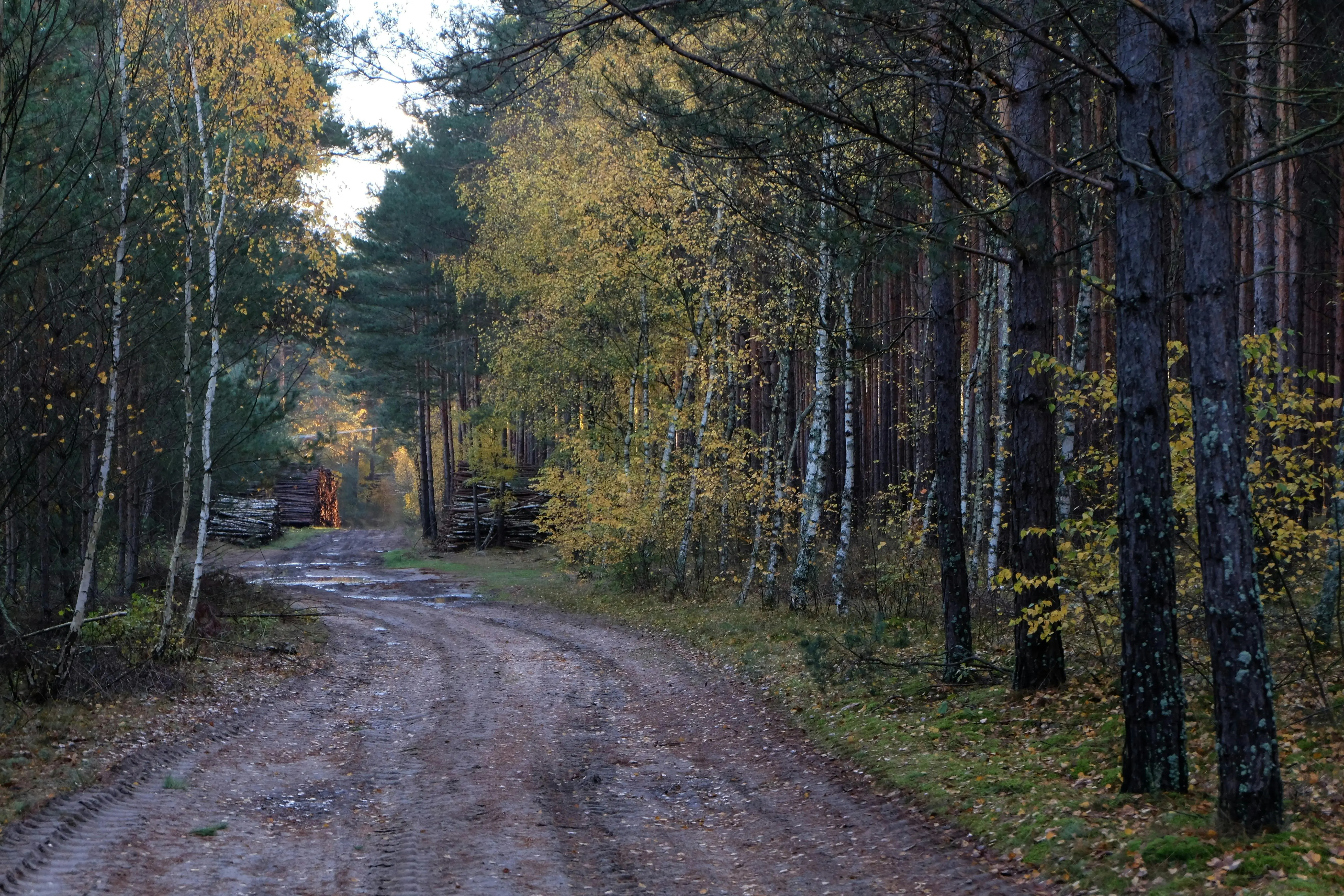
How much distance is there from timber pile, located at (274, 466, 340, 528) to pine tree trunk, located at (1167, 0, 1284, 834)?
44419mm

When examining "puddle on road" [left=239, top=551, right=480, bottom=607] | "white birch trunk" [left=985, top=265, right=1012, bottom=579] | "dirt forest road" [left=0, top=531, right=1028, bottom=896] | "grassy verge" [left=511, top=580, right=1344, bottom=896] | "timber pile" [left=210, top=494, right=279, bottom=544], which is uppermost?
"white birch trunk" [left=985, top=265, right=1012, bottom=579]

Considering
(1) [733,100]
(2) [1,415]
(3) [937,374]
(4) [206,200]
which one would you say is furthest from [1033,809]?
(4) [206,200]

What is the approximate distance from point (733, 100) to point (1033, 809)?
5.93m

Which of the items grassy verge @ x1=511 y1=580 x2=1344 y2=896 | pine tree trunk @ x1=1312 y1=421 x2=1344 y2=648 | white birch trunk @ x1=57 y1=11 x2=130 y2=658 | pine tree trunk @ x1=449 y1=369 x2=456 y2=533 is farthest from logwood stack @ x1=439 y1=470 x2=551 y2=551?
pine tree trunk @ x1=1312 y1=421 x2=1344 y2=648

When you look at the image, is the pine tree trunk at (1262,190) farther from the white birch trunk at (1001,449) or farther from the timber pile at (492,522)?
the timber pile at (492,522)

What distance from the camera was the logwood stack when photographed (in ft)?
119

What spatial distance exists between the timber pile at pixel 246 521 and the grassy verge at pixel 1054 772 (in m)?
28.4

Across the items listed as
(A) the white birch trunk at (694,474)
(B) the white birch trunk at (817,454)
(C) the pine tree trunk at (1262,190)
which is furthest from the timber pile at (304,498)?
(C) the pine tree trunk at (1262,190)

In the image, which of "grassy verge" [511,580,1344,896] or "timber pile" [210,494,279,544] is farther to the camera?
"timber pile" [210,494,279,544]

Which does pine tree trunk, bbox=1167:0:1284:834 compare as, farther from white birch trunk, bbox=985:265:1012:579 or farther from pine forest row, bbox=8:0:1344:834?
white birch trunk, bbox=985:265:1012:579

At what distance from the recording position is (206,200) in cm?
1226

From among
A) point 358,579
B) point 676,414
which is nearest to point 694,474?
point 676,414

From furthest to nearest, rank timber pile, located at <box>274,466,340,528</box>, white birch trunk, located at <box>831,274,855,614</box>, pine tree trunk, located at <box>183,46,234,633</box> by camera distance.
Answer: timber pile, located at <box>274,466,340,528</box> < white birch trunk, located at <box>831,274,855,614</box> < pine tree trunk, located at <box>183,46,234,633</box>

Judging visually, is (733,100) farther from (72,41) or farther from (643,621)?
(643,621)
